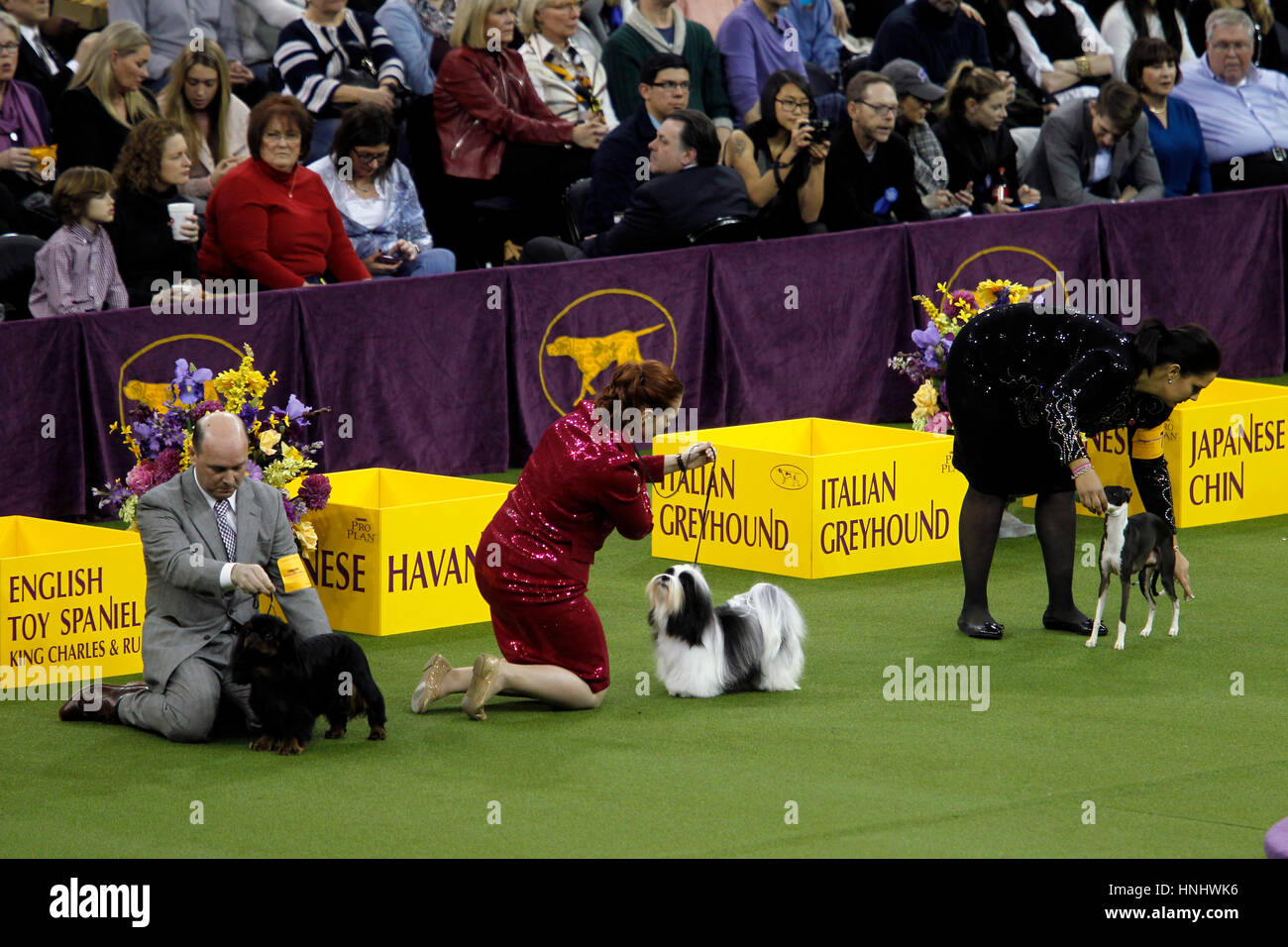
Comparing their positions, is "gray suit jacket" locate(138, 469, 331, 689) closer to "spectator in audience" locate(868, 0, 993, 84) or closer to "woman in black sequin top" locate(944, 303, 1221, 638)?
"woman in black sequin top" locate(944, 303, 1221, 638)

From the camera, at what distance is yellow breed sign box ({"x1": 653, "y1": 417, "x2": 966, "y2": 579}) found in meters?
8.38

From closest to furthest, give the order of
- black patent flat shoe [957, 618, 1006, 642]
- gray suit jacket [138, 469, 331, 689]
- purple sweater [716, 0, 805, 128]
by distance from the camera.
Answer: gray suit jacket [138, 469, 331, 689] → black patent flat shoe [957, 618, 1006, 642] → purple sweater [716, 0, 805, 128]

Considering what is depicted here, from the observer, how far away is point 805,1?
44.9ft

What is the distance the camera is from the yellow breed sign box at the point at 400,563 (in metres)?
7.54

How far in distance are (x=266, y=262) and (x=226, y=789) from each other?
4439 millimetres

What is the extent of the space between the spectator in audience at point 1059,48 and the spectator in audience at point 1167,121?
1307 mm

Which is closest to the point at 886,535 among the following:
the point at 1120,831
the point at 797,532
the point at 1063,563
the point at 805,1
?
the point at 797,532

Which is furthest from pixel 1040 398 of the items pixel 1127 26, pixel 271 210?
pixel 1127 26

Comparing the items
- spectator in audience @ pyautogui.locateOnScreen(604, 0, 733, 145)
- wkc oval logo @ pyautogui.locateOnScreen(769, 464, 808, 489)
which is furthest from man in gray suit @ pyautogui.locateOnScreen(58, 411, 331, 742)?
spectator in audience @ pyautogui.locateOnScreen(604, 0, 733, 145)

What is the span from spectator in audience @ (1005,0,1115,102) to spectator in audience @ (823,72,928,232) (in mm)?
3276

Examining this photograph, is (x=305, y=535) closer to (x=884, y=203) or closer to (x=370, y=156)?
(x=370, y=156)

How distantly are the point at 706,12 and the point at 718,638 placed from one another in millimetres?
7550

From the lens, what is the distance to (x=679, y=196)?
411 inches

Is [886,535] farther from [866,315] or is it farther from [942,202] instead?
[942,202]
